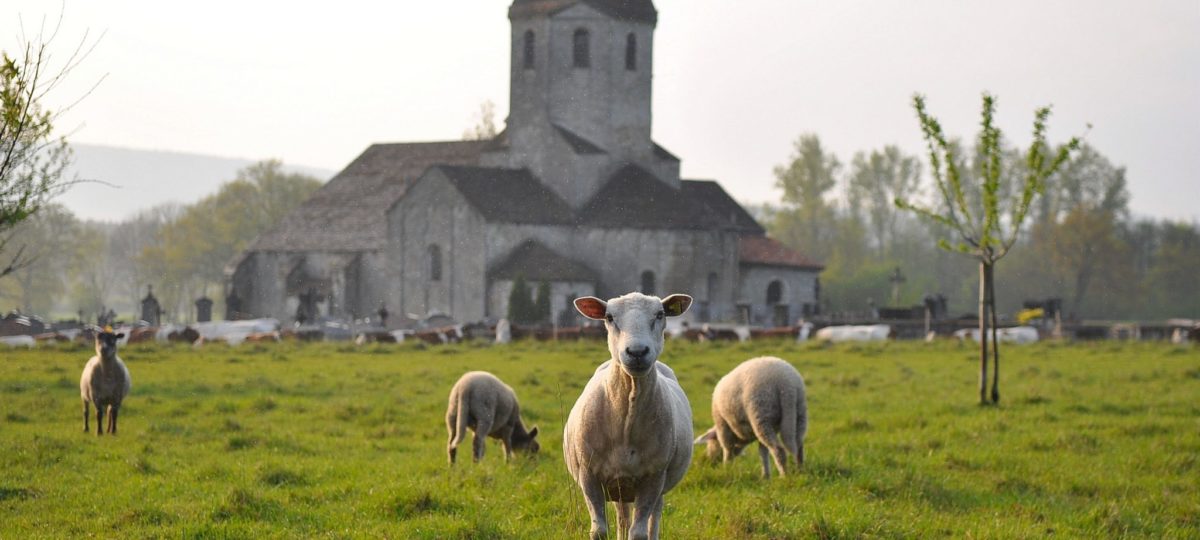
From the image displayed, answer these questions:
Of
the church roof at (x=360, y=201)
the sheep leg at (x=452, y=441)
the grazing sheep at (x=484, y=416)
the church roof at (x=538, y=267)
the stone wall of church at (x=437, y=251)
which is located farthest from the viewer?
the church roof at (x=360, y=201)

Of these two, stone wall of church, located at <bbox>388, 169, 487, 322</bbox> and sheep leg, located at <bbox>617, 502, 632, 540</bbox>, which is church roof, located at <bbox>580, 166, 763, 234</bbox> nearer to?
stone wall of church, located at <bbox>388, 169, 487, 322</bbox>

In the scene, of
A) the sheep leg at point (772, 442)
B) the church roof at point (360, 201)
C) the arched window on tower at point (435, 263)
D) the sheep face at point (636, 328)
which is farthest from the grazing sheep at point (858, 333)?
the sheep face at point (636, 328)

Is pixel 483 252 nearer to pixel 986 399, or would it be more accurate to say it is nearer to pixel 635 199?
pixel 635 199

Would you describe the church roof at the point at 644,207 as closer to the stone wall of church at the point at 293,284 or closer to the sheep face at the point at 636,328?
the stone wall of church at the point at 293,284

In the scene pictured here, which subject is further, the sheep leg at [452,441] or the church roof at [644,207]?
the church roof at [644,207]

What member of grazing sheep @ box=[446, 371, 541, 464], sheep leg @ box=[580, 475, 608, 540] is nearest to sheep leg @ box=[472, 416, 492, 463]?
grazing sheep @ box=[446, 371, 541, 464]

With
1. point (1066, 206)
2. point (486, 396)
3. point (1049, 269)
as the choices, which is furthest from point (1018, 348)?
point (1066, 206)

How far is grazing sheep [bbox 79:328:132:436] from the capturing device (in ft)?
51.4

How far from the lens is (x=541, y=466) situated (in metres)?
12.6

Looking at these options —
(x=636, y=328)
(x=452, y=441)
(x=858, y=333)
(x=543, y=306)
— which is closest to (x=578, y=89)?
(x=543, y=306)

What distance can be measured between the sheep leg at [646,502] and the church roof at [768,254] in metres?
57.1

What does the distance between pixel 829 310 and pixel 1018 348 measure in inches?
1537

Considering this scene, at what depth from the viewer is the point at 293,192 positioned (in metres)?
91.3

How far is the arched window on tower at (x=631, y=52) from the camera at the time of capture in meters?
64.2
